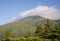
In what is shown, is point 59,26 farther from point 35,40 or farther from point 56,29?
point 35,40

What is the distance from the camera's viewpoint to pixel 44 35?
327ft

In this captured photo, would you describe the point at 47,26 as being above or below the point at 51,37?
above

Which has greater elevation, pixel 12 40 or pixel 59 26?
pixel 59 26

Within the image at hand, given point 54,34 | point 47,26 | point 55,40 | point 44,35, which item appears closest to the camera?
point 55,40

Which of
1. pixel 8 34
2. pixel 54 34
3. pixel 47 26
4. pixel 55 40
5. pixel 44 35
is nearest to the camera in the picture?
pixel 55 40

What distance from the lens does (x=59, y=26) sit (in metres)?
96.7

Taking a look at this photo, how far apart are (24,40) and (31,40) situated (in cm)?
498

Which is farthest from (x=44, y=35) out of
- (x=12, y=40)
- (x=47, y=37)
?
(x=12, y=40)

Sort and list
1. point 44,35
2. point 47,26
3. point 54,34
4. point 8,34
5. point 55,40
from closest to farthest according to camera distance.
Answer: point 55,40 < point 54,34 < point 44,35 < point 47,26 < point 8,34

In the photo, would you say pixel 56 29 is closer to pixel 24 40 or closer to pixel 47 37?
pixel 47 37

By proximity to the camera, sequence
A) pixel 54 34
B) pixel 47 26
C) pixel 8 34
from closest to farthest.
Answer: pixel 54 34 < pixel 47 26 < pixel 8 34

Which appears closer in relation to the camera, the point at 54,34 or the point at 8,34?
the point at 54,34

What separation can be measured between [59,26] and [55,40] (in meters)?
13.6

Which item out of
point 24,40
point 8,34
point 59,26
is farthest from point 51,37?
point 8,34
